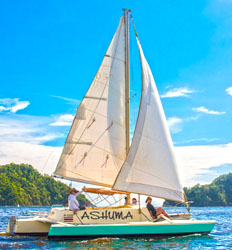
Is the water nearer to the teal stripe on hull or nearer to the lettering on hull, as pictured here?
the teal stripe on hull

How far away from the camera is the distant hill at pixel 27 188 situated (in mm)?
112562

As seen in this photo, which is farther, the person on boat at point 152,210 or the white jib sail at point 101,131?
the white jib sail at point 101,131

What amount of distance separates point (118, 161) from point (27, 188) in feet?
375

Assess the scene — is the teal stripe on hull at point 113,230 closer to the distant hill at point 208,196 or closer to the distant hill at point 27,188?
the distant hill at point 27,188

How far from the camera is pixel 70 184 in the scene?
1748 cm

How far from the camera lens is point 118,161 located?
17547 mm

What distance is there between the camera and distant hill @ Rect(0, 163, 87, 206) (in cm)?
11256

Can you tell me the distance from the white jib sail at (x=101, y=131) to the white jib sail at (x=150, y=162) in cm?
155

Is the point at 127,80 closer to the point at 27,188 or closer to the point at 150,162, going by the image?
the point at 150,162

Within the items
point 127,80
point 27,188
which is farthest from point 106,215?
point 27,188

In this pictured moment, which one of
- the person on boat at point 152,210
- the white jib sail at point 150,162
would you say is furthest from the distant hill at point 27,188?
the person on boat at point 152,210

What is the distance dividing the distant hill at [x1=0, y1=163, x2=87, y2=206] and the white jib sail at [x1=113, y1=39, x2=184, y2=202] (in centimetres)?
8953

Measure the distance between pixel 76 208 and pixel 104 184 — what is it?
7.04 feet

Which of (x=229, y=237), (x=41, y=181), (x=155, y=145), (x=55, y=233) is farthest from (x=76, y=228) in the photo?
(x=41, y=181)
